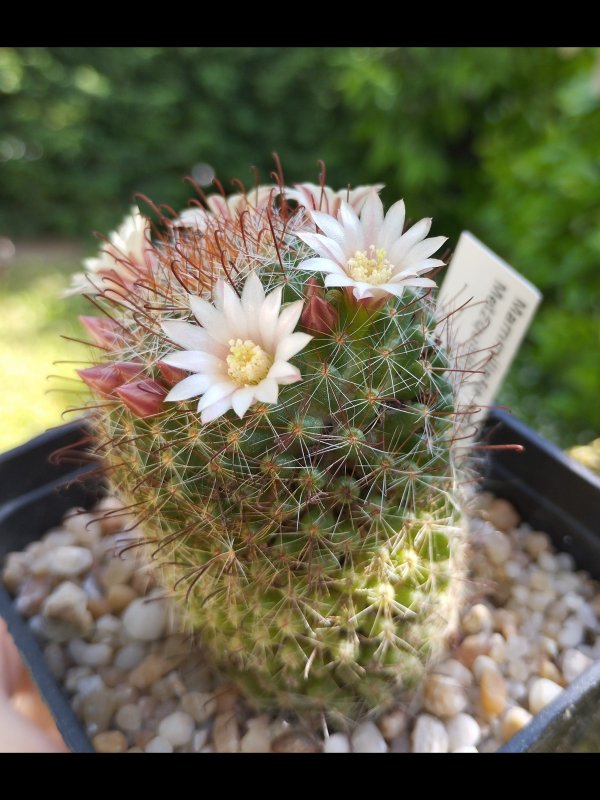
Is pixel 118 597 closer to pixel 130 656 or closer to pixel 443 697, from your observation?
pixel 130 656

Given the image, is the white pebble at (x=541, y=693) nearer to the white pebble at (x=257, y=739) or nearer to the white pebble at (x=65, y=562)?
the white pebble at (x=257, y=739)

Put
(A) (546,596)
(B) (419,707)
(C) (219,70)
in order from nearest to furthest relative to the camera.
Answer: (B) (419,707)
(A) (546,596)
(C) (219,70)

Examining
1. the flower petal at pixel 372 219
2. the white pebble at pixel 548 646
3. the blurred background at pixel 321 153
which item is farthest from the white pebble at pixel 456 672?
the blurred background at pixel 321 153

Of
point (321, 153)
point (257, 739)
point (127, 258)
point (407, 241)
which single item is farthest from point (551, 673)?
point (321, 153)

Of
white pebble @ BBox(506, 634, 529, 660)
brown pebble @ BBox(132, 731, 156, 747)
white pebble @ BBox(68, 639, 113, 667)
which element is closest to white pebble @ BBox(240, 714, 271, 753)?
brown pebble @ BBox(132, 731, 156, 747)

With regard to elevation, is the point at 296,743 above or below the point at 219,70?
Result: below

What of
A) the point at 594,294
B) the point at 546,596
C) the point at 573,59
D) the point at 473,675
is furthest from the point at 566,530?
the point at 573,59

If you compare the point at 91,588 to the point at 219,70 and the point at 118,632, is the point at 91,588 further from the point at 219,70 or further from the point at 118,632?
the point at 219,70
